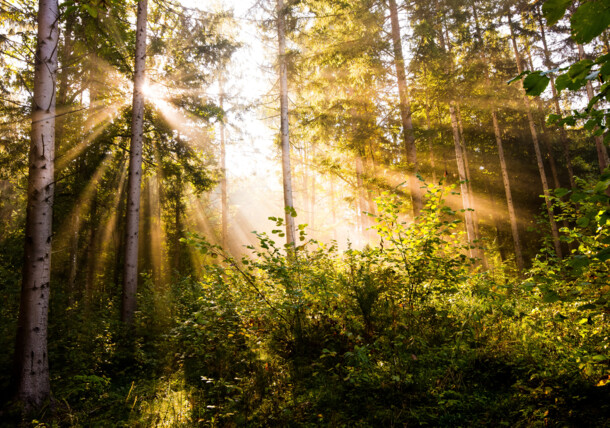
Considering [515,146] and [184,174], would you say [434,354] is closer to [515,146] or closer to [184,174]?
[184,174]

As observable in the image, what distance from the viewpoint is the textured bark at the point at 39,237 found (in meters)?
4.16

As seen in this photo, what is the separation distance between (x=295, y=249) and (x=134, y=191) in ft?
19.4

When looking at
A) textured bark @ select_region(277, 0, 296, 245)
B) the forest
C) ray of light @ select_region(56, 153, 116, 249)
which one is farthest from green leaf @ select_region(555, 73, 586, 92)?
ray of light @ select_region(56, 153, 116, 249)

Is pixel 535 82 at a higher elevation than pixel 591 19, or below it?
below

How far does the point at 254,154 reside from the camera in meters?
20.5

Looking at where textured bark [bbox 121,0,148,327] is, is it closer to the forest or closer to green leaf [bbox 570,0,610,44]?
the forest

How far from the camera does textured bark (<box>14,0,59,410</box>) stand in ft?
13.6

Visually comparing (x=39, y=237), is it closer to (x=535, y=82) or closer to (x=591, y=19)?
(x=535, y=82)

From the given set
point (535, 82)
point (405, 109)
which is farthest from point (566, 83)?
point (405, 109)

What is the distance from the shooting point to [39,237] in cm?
430

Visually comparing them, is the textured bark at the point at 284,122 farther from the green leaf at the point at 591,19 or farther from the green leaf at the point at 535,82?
the green leaf at the point at 591,19

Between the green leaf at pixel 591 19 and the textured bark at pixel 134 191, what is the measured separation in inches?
349

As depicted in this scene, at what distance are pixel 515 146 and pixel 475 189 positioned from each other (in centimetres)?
373

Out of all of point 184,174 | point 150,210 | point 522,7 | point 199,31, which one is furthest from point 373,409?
point 522,7
